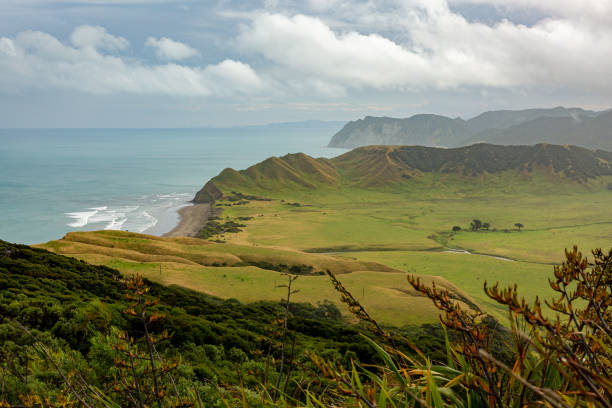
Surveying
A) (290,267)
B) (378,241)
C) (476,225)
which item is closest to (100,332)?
(290,267)

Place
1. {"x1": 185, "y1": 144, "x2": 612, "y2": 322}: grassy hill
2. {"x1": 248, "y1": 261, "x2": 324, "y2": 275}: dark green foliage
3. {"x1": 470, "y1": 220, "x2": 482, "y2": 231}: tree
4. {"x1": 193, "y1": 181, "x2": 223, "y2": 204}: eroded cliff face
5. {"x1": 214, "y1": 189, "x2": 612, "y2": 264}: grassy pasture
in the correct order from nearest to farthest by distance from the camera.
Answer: {"x1": 248, "y1": 261, "x2": 324, "y2": 275}: dark green foliage, {"x1": 185, "y1": 144, "x2": 612, "y2": 322}: grassy hill, {"x1": 214, "y1": 189, "x2": 612, "y2": 264}: grassy pasture, {"x1": 470, "y1": 220, "x2": 482, "y2": 231}: tree, {"x1": 193, "y1": 181, "x2": 223, "y2": 204}: eroded cliff face

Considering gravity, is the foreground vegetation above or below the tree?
above

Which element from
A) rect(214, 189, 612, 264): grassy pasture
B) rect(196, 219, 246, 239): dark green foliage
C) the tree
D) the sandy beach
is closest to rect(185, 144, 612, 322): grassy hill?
rect(214, 189, 612, 264): grassy pasture

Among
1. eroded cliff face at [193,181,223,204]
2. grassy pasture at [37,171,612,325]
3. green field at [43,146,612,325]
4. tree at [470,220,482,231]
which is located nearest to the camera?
grassy pasture at [37,171,612,325]

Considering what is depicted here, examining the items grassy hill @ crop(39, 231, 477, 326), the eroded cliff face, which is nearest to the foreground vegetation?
grassy hill @ crop(39, 231, 477, 326)

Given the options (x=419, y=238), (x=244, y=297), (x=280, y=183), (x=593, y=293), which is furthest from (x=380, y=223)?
(x=593, y=293)

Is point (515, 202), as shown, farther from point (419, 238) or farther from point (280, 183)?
point (280, 183)

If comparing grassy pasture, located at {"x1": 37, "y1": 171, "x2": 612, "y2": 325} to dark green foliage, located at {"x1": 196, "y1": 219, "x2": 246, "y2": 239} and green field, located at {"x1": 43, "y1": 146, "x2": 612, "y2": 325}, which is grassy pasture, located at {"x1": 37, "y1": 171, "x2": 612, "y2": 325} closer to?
green field, located at {"x1": 43, "y1": 146, "x2": 612, "y2": 325}

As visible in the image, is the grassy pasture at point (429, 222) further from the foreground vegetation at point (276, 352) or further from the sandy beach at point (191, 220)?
the foreground vegetation at point (276, 352)

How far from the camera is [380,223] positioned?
5020 inches

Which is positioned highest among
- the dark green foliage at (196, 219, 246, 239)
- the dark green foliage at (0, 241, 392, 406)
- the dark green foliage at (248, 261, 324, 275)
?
the dark green foliage at (0, 241, 392, 406)

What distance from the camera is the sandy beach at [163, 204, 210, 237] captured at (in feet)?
339

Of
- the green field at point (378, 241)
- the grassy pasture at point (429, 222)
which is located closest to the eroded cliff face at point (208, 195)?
the green field at point (378, 241)

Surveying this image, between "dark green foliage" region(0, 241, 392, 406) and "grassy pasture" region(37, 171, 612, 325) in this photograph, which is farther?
"grassy pasture" region(37, 171, 612, 325)
